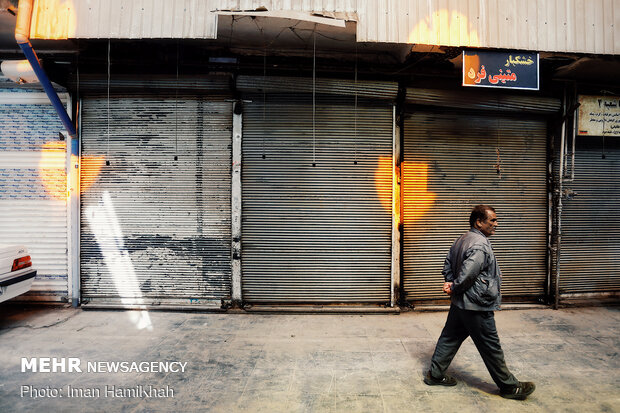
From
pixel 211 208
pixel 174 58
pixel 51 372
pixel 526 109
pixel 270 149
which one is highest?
pixel 174 58

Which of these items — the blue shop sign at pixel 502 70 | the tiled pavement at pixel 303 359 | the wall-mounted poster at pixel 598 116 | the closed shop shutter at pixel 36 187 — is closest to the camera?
the tiled pavement at pixel 303 359

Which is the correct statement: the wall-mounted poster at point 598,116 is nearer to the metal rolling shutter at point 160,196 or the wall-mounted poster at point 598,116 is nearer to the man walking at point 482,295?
the man walking at point 482,295

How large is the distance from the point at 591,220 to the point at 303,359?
603cm

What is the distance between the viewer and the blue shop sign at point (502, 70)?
4.66 metres

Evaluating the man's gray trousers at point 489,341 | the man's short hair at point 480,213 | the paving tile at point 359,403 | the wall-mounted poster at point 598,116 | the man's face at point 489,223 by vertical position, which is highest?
the wall-mounted poster at point 598,116

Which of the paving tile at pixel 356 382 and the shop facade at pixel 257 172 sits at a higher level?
the shop facade at pixel 257 172

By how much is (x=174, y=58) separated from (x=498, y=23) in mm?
5152

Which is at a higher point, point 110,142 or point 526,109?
point 526,109

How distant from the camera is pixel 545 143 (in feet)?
19.7

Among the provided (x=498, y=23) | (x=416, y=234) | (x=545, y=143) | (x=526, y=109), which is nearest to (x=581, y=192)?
(x=545, y=143)

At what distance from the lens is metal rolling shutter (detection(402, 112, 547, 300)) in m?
5.74

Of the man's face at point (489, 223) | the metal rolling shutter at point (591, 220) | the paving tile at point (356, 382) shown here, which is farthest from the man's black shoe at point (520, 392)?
the metal rolling shutter at point (591, 220)

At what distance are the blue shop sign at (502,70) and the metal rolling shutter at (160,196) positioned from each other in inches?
154

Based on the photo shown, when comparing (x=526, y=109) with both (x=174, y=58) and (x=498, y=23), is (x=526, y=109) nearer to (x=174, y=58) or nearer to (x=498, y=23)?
(x=498, y=23)
